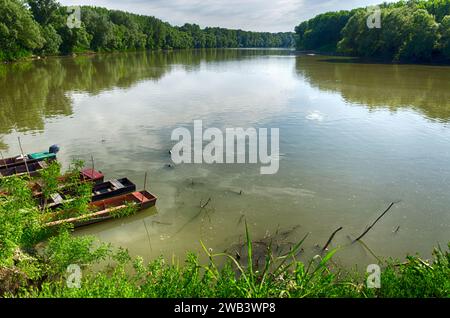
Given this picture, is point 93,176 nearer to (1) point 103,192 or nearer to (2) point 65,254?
(1) point 103,192

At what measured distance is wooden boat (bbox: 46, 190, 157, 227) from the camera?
776 inches

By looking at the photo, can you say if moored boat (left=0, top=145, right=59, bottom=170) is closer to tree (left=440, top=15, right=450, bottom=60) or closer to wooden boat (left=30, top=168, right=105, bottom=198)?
wooden boat (left=30, top=168, right=105, bottom=198)

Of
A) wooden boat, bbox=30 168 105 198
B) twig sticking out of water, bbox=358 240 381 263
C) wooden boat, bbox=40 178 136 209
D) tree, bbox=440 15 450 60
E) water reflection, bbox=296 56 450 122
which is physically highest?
tree, bbox=440 15 450 60

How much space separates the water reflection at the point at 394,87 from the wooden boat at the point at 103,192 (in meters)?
39.3

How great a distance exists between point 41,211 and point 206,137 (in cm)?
1939

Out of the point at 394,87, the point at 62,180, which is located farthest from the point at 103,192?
the point at 394,87

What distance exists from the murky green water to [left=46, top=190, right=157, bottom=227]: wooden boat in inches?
23.1

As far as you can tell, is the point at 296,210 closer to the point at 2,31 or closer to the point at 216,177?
the point at 216,177

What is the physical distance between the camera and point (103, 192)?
75.8 feet

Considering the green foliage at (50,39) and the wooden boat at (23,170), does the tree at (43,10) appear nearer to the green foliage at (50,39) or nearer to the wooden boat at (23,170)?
the green foliage at (50,39)

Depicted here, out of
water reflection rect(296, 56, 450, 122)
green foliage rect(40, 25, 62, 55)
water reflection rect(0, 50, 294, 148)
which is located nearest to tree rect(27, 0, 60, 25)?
green foliage rect(40, 25, 62, 55)

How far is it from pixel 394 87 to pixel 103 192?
60.2 metres

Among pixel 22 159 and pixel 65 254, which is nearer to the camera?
pixel 65 254
